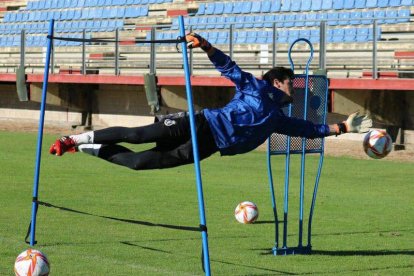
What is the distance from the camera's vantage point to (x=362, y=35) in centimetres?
2502

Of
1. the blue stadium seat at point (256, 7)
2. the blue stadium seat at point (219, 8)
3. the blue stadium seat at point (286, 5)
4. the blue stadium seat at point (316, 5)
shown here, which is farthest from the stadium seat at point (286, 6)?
the blue stadium seat at point (219, 8)

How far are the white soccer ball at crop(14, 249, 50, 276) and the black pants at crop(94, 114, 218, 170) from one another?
4.55 feet

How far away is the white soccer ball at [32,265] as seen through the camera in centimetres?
819

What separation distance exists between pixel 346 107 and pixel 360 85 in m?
0.99

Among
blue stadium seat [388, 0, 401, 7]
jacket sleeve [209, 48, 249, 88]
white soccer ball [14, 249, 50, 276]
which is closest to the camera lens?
white soccer ball [14, 249, 50, 276]

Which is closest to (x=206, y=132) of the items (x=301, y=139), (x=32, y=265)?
(x=301, y=139)

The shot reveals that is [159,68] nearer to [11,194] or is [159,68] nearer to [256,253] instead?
[11,194]

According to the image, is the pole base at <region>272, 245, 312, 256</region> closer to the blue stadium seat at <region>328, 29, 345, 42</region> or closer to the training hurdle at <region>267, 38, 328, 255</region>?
the training hurdle at <region>267, 38, 328, 255</region>

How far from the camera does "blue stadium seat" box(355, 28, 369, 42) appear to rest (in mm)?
24922

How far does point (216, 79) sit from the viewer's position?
25.1m

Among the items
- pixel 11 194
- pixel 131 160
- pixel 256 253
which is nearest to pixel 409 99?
pixel 11 194

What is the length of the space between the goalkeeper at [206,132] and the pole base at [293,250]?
1.42 m

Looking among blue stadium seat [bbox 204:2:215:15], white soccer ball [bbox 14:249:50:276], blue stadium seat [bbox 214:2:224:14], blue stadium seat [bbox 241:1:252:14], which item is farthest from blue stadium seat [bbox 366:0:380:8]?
white soccer ball [bbox 14:249:50:276]

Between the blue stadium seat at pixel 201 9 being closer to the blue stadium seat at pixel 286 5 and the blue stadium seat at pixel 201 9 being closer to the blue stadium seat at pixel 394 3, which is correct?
the blue stadium seat at pixel 286 5
